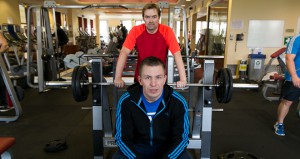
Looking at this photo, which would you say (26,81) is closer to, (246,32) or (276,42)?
(246,32)

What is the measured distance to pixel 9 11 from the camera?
5969mm

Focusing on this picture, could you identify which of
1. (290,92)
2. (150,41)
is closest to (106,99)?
(150,41)

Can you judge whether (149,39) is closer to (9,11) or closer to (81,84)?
(81,84)

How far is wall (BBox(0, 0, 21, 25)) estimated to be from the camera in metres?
5.76

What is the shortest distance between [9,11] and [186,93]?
5.60 meters

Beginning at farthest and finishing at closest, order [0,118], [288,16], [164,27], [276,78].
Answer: [288,16]
[276,78]
[0,118]
[164,27]

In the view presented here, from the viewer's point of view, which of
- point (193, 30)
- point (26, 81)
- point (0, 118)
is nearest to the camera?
point (0, 118)

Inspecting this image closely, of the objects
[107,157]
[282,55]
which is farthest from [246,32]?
[107,157]

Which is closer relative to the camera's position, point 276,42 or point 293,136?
point 293,136

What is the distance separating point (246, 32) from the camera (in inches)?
183

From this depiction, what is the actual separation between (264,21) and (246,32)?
383mm

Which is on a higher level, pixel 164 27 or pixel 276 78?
pixel 164 27

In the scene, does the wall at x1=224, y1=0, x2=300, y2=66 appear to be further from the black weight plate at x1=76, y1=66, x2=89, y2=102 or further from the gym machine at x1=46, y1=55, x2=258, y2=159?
the black weight plate at x1=76, y1=66, x2=89, y2=102

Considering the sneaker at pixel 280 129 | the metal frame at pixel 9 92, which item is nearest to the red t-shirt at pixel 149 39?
the sneaker at pixel 280 129
